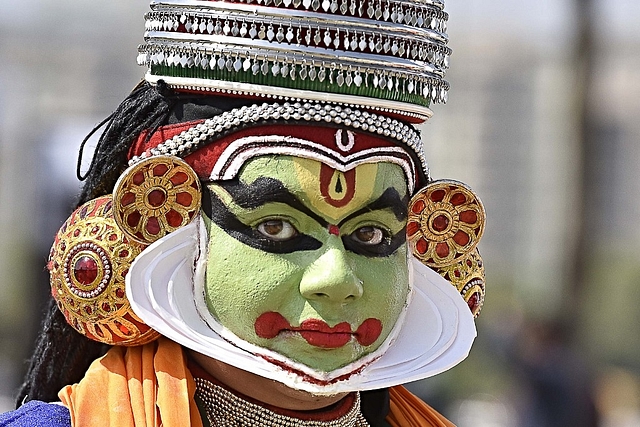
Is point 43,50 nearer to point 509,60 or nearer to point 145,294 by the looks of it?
point 509,60

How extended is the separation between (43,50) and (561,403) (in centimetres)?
3871

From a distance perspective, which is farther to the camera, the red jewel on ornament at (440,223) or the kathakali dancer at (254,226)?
the red jewel on ornament at (440,223)

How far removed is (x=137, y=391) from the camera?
2.82 metres

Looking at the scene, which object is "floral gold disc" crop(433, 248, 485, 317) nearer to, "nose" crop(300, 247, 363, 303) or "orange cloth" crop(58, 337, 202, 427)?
"nose" crop(300, 247, 363, 303)

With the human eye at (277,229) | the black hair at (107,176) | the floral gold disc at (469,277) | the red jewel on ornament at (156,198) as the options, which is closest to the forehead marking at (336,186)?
the human eye at (277,229)

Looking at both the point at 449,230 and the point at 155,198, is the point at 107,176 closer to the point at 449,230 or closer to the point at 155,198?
the point at 155,198

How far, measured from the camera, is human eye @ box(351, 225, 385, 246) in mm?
2879

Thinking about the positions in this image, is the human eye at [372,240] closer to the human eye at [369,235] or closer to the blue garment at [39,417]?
the human eye at [369,235]

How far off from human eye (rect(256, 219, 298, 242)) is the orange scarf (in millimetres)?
370

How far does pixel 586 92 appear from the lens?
38.3 feet

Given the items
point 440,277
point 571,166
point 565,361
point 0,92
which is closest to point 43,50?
point 0,92

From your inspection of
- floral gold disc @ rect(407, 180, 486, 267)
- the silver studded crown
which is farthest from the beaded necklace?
the silver studded crown

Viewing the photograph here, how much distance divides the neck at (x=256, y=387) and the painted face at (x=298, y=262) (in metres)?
0.15

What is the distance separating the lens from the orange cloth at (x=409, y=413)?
3.29 meters
